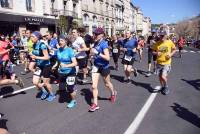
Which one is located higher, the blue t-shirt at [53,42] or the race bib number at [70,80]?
the blue t-shirt at [53,42]

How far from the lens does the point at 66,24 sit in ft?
124

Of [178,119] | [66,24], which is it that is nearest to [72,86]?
[178,119]

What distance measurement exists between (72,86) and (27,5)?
2665 centimetres

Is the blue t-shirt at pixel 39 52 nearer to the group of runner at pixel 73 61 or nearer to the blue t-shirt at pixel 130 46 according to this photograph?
the group of runner at pixel 73 61

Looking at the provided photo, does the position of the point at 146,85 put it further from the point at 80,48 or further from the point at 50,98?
the point at 50,98

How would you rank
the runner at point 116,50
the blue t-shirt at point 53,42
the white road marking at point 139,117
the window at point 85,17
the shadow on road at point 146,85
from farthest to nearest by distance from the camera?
the window at point 85,17 → the runner at point 116,50 → the blue t-shirt at point 53,42 → the shadow on road at point 146,85 → the white road marking at point 139,117

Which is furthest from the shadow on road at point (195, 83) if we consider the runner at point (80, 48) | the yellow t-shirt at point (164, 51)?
the runner at point (80, 48)

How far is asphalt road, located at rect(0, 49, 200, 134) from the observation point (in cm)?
597

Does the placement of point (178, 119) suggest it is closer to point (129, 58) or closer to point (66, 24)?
point (129, 58)

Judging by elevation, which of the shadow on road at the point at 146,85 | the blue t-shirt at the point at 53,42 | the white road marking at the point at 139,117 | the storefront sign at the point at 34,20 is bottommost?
the white road marking at the point at 139,117

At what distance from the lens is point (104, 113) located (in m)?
7.02

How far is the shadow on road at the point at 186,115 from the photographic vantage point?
6333 mm

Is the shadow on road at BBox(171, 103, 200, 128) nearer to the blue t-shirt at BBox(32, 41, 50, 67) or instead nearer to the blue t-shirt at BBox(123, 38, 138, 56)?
the blue t-shirt at BBox(32, 41, 50, 67)

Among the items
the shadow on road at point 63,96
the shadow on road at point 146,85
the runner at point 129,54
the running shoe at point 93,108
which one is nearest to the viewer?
the running shoe at point 93,108
